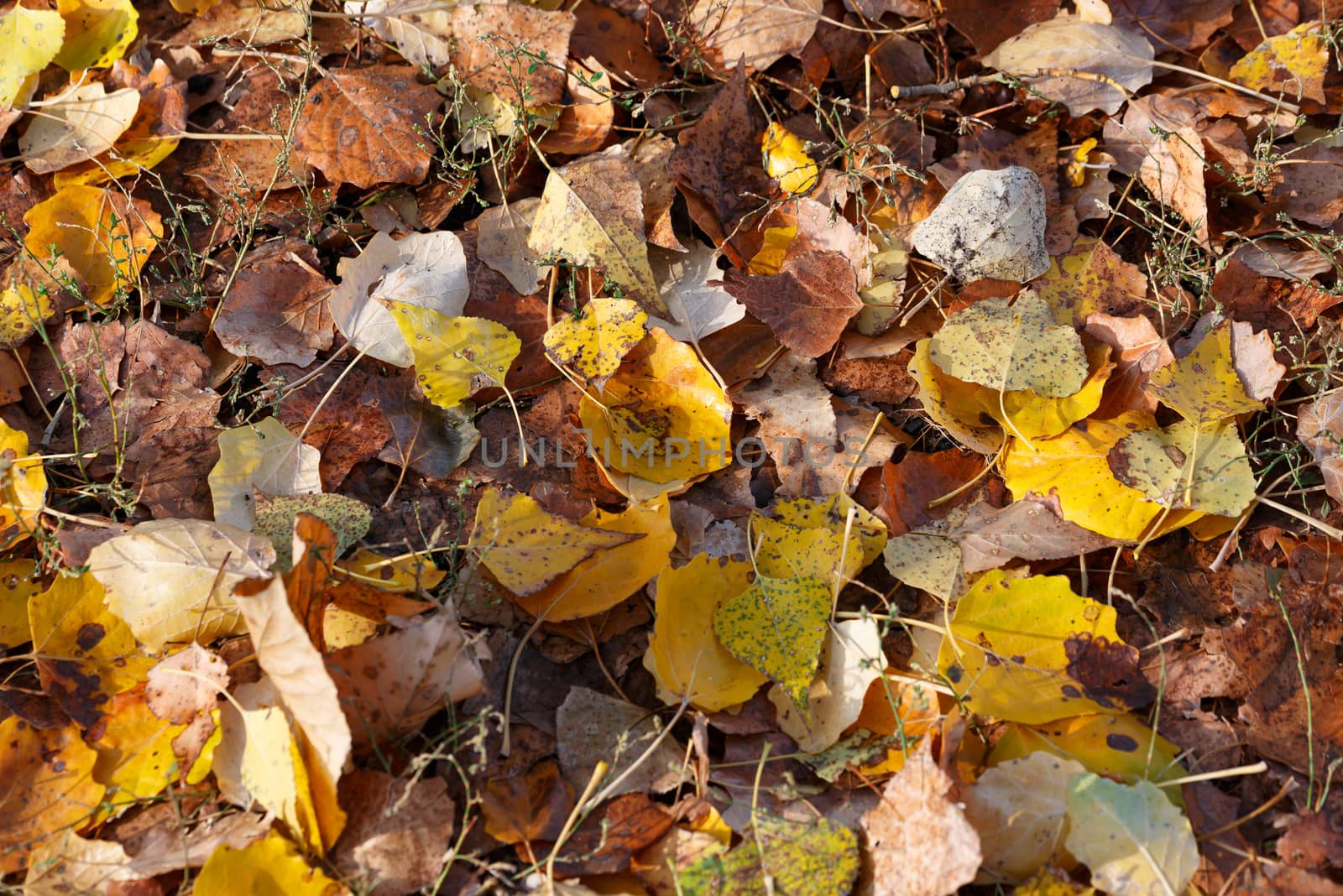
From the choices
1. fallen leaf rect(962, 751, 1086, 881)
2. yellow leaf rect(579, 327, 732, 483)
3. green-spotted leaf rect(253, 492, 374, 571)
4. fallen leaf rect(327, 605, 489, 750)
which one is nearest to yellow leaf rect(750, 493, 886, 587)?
yellow leaf rect(579, 327, 732, 483)

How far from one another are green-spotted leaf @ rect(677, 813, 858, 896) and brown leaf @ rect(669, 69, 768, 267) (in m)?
0.96

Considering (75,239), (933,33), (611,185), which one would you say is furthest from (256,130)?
(933,33)

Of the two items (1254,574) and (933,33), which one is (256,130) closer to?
(933,33)

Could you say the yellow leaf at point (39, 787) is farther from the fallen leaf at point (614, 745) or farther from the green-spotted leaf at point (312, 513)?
the fallen leaf at point (614, 745)

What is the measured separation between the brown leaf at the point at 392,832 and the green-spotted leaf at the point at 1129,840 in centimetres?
74

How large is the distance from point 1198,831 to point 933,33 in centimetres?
149

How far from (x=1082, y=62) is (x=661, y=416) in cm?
107

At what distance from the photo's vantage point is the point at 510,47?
1.84 metres

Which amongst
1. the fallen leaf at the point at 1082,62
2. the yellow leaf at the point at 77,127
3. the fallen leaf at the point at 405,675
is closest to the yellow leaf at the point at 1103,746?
the fallen leaf at the point at 405,675

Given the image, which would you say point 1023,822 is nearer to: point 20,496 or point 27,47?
point 20,496

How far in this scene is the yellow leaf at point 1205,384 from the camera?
147 cm

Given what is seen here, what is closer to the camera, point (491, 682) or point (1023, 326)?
point (491, 682)

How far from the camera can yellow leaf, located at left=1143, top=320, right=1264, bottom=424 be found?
1.47m

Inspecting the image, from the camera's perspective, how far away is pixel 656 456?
60.9 inches
